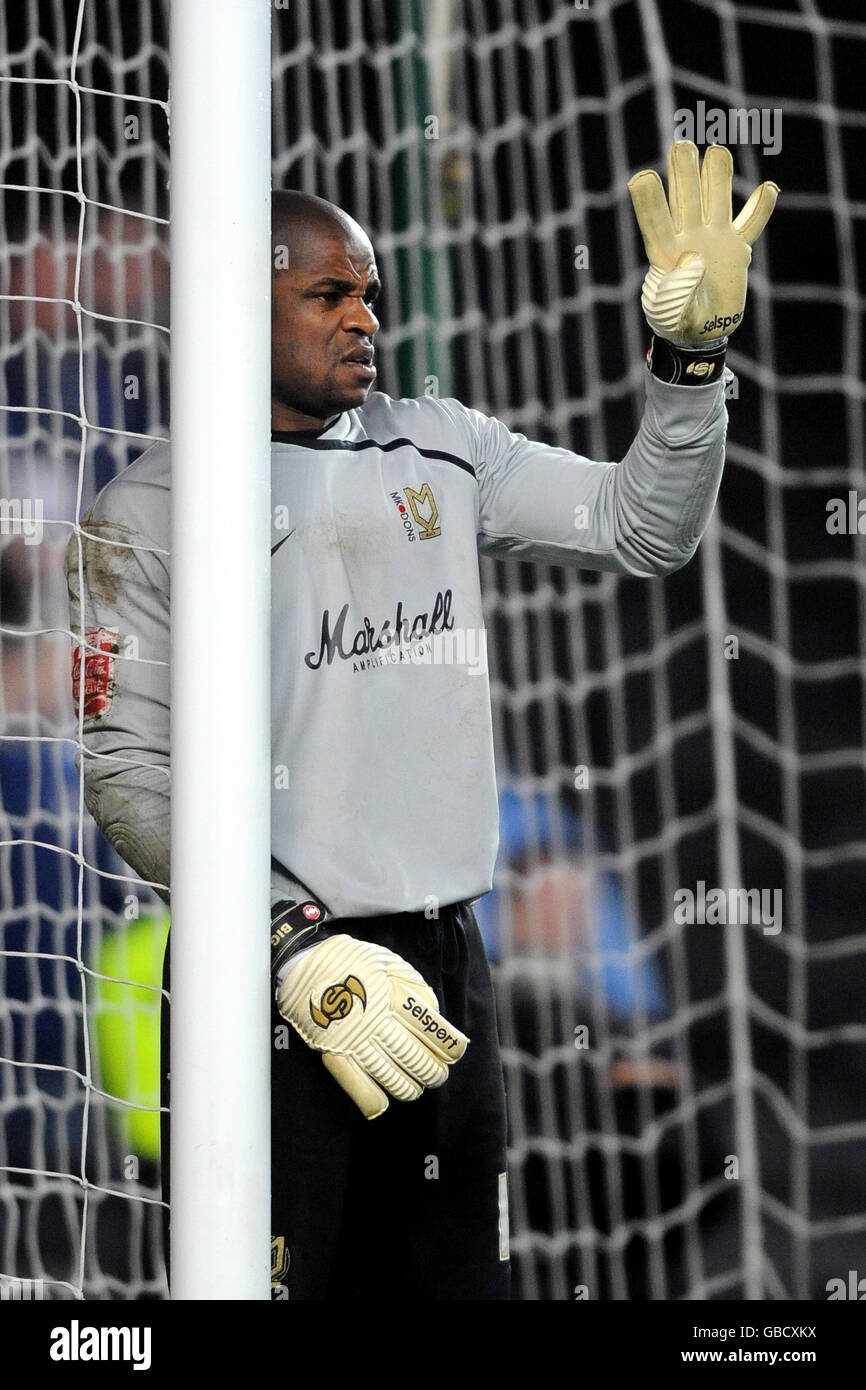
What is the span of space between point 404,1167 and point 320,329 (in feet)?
2.45

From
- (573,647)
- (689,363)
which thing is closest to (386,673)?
(689,363)

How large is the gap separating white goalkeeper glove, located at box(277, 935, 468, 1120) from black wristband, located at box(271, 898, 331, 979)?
2 cm

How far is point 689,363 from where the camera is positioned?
4.21 feet

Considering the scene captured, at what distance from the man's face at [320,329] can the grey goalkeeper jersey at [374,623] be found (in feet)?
0.13

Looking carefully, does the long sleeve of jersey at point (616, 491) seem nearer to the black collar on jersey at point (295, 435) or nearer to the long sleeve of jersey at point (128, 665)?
the black collar on jersey at point (295, 435)

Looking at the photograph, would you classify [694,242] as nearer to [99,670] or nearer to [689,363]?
[689,363]

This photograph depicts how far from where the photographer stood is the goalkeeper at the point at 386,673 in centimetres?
129

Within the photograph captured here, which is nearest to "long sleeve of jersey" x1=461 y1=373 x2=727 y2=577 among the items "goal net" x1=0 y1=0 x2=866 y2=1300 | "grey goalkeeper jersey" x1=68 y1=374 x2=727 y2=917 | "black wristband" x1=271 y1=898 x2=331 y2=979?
"grey goalkeeper jersey" x1=68 y1=374 x2=727 y2=917

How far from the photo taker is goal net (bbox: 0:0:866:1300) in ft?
8.61

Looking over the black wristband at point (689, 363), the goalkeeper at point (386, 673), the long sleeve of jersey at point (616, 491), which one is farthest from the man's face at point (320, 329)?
the black wristband at point (689, 363)

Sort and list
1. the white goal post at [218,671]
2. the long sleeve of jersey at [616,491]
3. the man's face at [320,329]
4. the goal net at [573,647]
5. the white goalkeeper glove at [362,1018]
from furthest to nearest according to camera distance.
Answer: the goal net at [573,647]
the man's face at [320,329]
the long sleeve of jersey at [616,491]
the white goalkeeper glove at [362,1018]
the white goal post at [218,671]

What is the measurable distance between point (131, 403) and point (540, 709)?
106cm

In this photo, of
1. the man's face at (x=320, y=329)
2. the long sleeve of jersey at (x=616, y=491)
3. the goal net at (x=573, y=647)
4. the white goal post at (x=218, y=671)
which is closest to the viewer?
the white goal post at (x=218, y=671)

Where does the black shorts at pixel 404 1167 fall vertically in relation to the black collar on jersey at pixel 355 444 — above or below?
below
